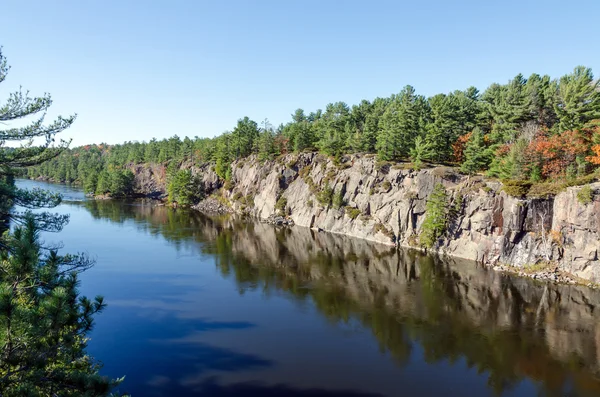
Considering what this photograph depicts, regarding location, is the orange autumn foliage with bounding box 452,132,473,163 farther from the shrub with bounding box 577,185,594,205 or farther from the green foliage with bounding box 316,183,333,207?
the shrub with bounding box 577,185,594,205

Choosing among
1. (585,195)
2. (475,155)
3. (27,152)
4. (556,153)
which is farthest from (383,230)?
(27,152)

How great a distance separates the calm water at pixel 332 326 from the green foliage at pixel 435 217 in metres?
4.38

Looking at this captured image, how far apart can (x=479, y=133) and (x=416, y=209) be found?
16.7 metres

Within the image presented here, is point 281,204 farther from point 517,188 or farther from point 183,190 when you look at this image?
point 517,188

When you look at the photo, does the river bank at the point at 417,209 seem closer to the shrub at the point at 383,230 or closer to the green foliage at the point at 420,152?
the shrub at the point at 383,230

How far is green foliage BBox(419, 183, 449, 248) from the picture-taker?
193ft

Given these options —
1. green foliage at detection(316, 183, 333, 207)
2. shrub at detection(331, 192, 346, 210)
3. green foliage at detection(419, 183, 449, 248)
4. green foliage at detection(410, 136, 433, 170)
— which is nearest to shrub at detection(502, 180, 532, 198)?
green foliage at detection(419, 183, 449, 248)

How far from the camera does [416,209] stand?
6406cm

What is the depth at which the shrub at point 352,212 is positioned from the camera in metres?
74.5

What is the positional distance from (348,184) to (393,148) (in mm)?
11841

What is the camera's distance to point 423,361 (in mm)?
27906

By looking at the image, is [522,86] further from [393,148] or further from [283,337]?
[283,337]

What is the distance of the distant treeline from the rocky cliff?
13.7 feet

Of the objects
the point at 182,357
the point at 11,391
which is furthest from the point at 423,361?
the point at 11,391
